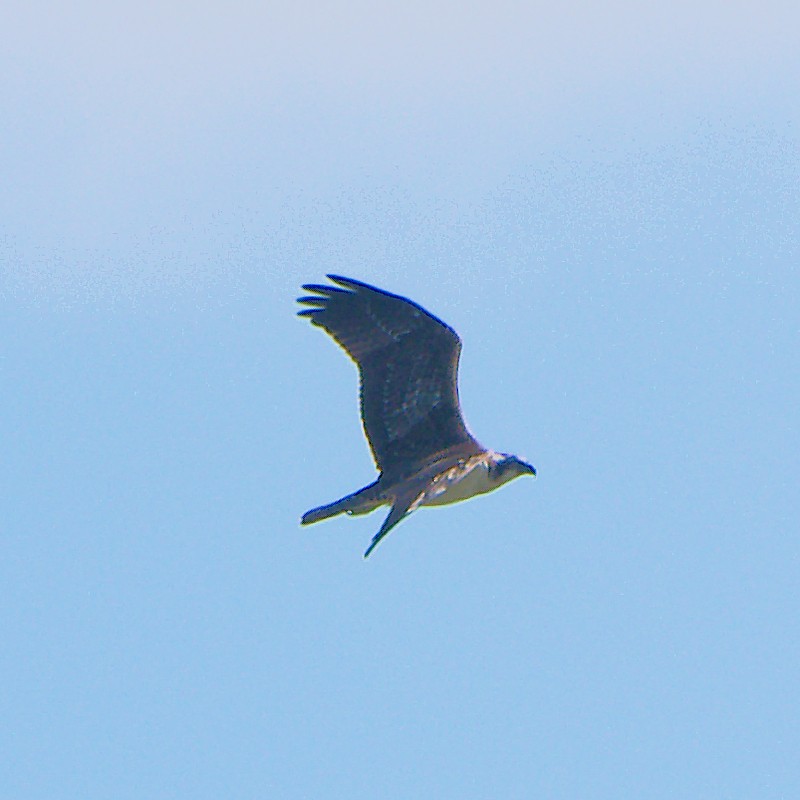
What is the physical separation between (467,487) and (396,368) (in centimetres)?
160

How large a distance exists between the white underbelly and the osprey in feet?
0.12

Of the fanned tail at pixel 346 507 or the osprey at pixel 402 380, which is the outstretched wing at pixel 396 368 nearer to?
the osprey at pixel 402 380

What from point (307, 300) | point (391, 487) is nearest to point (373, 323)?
point (307, 300)

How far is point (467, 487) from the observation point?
14.1 m

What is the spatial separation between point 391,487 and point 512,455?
140 centimetres

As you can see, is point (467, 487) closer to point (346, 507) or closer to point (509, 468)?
point (509, 468)

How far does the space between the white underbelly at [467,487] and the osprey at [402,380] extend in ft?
0.12

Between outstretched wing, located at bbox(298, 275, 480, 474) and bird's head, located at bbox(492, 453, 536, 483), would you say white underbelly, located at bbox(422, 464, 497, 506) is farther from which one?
outstretched wing, located at bbox(298, 275, 480, 474)

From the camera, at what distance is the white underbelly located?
13867 millimetres

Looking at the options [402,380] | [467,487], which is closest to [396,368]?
[402,380]

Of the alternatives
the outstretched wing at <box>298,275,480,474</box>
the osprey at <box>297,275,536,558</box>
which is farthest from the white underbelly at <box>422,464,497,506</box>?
the outstretched wing at <box>298,275,480,474</box>

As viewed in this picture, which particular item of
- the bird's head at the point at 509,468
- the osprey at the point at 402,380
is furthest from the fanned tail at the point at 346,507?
the bird's head at the point at 509,468

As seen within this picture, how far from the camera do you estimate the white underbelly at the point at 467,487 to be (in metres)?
13.9

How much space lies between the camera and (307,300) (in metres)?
15.0
